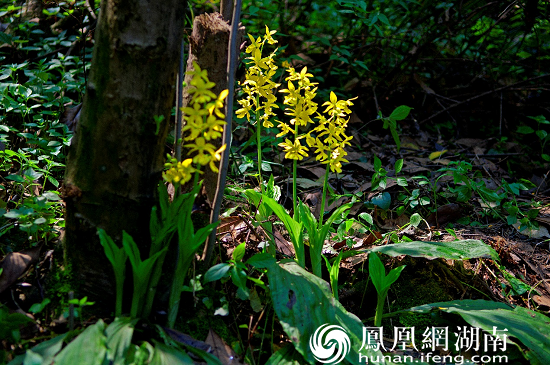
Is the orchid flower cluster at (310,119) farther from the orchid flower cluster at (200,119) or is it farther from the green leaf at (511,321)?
the green leaf at (511,321)

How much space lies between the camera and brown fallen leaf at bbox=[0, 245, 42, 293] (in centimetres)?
158

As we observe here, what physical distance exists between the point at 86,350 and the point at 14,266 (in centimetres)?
58

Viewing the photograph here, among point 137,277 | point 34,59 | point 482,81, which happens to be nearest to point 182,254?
point 137,277

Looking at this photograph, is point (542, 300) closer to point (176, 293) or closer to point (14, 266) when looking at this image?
point (176, 293)

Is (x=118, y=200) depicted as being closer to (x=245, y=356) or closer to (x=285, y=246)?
(x=245, y=356)

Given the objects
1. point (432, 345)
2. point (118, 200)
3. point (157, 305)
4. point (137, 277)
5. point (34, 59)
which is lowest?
point (432, 345)

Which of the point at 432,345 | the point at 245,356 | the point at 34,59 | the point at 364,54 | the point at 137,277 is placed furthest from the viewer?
the point at 364,54

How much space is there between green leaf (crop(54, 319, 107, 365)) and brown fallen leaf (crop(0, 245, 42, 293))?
0.48 metres

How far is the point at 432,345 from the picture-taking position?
73.0 inches

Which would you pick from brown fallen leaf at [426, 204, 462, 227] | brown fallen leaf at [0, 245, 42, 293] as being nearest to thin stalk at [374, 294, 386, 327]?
brown fallen leaf at [426, 204, 462, 227]

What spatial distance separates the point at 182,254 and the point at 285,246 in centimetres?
78

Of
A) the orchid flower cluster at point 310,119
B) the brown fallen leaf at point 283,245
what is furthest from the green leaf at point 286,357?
the orchid flower cluster at point 310,119

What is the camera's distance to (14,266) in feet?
5.25

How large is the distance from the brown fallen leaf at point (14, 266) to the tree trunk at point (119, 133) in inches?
7.0
